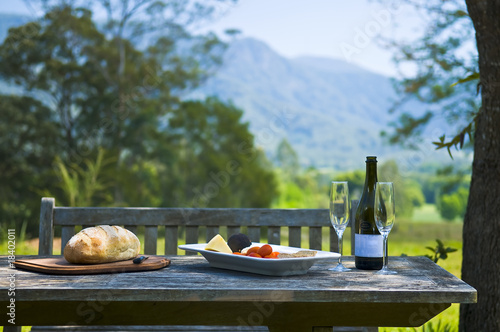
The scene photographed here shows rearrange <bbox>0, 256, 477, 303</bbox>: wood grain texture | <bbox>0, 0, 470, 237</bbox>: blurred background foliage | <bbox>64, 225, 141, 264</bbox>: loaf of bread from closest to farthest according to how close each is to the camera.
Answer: <bbox>0, 256, 477, 303</bbox>: wood grain texture < <bbox>64, 225, 141, 264</bbox>: loaf of bread < <bbox>0, 0, 470, 237</bbox>: blurred background foliage

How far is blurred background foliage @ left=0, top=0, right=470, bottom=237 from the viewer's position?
1004cm

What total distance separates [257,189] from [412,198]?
16.4ft

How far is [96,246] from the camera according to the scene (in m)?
1.55

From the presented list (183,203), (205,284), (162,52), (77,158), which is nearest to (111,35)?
(162,52)

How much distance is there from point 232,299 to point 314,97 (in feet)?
81.6

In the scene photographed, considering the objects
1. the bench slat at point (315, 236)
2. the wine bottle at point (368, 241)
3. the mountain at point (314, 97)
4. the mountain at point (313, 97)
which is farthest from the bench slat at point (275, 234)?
the mountain at point (314, 97)

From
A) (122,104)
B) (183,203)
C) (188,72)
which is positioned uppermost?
(188,72)

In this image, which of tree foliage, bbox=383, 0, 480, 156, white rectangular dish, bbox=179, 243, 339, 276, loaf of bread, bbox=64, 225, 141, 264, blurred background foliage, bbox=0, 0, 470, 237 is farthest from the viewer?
blurred background foliage, bbox=0, 0, 470, 237

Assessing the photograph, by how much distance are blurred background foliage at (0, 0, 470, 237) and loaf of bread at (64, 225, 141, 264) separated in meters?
8.13

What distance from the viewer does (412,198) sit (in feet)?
42.7

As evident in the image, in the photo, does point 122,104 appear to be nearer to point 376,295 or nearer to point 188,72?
point 188,72

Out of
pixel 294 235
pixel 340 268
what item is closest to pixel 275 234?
pixel 294 235

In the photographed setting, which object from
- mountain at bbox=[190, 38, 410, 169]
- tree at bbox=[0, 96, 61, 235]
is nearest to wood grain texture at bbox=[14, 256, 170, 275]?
tree at bbox=[0, 96, 61, 235]

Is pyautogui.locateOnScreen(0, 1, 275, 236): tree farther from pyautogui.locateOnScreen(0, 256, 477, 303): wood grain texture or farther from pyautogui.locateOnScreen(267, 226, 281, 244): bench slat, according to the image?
pyautogui.locateOnScreen(0, 256, 477, 303): wood grain texture
